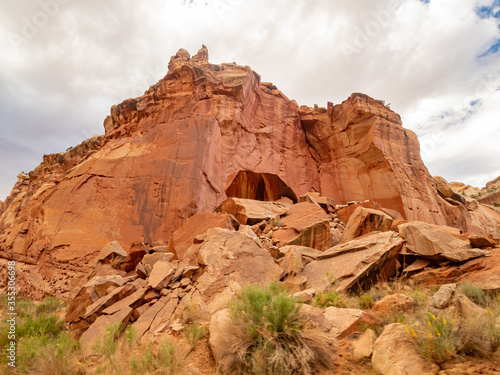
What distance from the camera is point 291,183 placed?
922 inches

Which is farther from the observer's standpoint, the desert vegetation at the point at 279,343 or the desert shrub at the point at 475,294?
the desert shrub at the point at 475,294

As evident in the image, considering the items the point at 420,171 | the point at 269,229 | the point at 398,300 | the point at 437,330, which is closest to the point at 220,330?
the point at 437,330

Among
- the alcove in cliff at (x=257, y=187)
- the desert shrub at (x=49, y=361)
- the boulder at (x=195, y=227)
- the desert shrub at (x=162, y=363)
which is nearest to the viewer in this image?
the desert shrub at (x=162, y=363)

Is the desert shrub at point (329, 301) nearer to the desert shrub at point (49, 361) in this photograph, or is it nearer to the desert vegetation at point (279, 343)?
the desert vegetation at point (279, 343)

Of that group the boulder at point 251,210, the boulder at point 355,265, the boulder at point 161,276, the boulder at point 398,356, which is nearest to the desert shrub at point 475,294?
the boulder at point 355,265

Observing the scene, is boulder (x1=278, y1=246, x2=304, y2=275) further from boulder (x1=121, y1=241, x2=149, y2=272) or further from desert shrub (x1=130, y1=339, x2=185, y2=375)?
boulder (x1=121, y1=241, x2=149, y2=272)

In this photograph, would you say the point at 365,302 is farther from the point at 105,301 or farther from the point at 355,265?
the point at 105,301

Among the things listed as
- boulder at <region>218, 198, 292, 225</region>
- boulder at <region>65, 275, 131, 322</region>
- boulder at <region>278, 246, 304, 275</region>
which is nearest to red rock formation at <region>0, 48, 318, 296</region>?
boulder at <region>218, 198, 292, 225</region>

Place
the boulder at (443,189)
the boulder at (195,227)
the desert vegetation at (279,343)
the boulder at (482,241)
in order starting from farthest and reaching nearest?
the boulder at (443,189) → the boulder at (195,227) → the boulder at (482,241) → the desert vegetation at (279,343)

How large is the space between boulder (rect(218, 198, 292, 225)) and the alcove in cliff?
14.4 feet

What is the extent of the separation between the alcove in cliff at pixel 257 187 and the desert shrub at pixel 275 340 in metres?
15.0

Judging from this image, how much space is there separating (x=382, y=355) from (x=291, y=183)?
2073cm

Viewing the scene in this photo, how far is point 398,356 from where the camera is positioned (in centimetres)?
283

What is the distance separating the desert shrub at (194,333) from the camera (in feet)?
13.1
